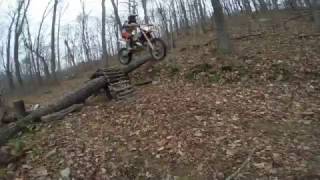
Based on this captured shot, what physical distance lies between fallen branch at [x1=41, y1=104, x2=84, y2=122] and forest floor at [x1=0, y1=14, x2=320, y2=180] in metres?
0.25

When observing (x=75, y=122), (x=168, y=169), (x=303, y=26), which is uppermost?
(x=303, y=26)

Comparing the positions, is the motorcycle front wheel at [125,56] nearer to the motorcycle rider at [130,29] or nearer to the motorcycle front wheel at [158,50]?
the motorcycle rider at [130,29]

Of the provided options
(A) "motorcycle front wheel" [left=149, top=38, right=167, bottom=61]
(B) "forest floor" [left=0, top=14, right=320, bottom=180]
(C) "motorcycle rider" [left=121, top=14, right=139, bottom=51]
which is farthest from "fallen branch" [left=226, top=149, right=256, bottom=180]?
(C) "motorcycle rider" [left=121, top=14, right=139, bottom=51]

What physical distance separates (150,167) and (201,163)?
3.14 feet

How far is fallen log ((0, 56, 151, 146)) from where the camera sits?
31.9 feet

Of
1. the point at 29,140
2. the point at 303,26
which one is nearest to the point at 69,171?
the point at 29,140

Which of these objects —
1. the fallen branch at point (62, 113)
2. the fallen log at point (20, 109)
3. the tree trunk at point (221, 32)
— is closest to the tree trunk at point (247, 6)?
the tree trunk at point (221, 32)

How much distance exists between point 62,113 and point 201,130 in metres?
4.35

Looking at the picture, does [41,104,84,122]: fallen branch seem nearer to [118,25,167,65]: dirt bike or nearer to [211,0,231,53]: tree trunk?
[118,25,167,65]: dirt bike

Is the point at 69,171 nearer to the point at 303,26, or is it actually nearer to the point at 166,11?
the point at 303,26

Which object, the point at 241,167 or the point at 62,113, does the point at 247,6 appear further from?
the point at 241,167

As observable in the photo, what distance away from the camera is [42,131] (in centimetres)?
960

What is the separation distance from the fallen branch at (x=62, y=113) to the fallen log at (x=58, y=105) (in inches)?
9.0

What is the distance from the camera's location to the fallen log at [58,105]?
9.73m
